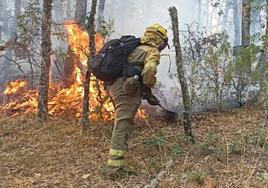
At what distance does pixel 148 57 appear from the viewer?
5.41m

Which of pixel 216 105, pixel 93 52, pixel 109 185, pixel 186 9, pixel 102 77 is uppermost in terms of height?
pixel 186 9

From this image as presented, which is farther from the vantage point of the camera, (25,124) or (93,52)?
(25,124)

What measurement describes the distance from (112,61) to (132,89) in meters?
0.48

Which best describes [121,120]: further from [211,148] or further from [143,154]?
[211,148]

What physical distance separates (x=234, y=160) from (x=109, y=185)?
6.18ft

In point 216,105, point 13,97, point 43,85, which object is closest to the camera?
point 43,85

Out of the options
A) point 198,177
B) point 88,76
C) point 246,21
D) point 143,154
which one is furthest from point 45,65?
point 246,21

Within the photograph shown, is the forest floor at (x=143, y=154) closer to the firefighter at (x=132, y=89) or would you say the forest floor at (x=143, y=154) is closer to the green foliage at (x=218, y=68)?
the firefighter at (x=132, y=89)

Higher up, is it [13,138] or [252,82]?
[252,82]

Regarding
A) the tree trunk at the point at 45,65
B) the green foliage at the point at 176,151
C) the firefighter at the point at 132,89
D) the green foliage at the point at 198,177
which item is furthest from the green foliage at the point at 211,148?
the tree trunk at the point at 45,65

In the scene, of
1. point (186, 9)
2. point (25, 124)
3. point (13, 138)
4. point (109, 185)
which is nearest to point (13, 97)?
point (25, 124)

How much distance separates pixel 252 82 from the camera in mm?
8820

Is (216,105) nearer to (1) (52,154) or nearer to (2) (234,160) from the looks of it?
(2) (234,160)

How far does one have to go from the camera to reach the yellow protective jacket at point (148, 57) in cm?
526
